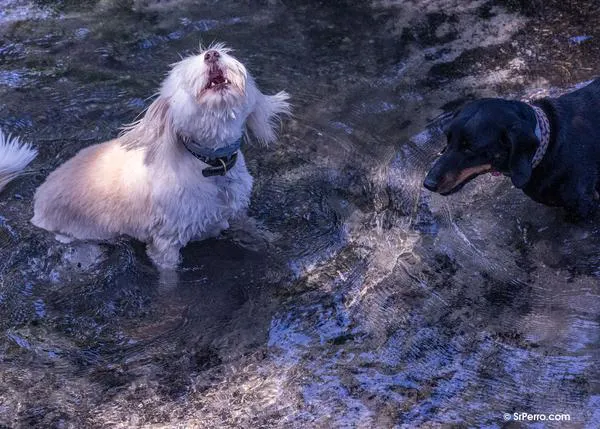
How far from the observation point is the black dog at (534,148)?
3.95 m

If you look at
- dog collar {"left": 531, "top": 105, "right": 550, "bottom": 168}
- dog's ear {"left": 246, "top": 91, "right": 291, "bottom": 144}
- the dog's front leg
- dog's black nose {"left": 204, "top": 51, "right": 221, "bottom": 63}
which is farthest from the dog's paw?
dog collar {"left": 531, "top": 105, "right": 550, "bottom": 168}

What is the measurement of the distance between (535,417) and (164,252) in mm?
2587

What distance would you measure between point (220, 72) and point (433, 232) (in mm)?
1954

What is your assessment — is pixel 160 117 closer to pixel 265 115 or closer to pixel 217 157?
pixel 217 157

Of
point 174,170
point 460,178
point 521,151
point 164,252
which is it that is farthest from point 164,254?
point 521,151

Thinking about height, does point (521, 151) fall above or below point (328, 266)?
above

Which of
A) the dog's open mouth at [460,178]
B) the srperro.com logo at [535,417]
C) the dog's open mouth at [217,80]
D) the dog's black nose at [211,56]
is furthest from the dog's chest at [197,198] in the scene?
the srperro.com logo at [535,417]

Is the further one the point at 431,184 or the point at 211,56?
the point at 431,184

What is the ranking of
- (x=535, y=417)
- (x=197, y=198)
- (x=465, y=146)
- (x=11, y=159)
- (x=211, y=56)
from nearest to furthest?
(x=535, y=417) → (x=211, y=56) → (x=465, y=146) → (x=197, y=198) → (x=11, y=159)

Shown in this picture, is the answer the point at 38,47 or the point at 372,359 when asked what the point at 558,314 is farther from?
the point at 38,47

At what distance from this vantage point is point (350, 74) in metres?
6.14

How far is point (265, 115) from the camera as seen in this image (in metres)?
4.35

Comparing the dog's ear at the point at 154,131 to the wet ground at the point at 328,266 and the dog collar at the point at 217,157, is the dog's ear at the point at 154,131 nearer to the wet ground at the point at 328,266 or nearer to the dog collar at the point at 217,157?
the dog collar at the point at 217,157

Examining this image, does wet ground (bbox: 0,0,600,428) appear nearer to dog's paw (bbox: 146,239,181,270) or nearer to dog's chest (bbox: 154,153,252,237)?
dog's paw (bbox: 146,239,181,270)
